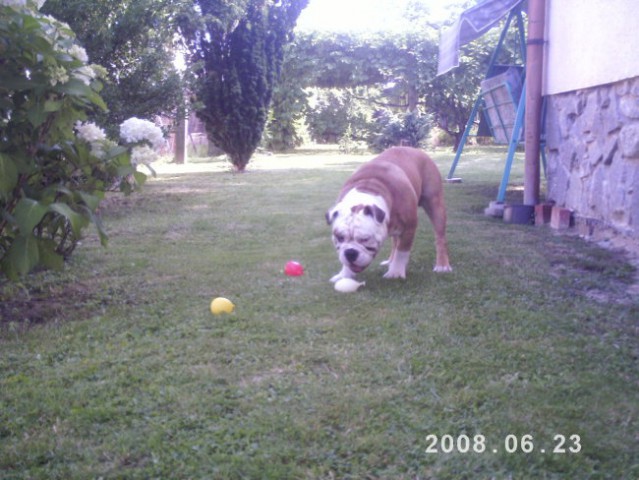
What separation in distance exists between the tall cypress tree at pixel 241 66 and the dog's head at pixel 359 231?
10686 millimetres

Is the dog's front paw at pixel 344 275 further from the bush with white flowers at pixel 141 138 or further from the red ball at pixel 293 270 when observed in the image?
the bush with white flowers at pixel 141 138

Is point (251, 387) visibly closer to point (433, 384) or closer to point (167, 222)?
point (433, 384)

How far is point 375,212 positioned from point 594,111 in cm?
355

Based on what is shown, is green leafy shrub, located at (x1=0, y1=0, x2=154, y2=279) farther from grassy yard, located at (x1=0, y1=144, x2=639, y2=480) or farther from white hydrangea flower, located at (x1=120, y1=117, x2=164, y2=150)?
grassy yard, located at (x1=0, y1=144, x2=639, y2=480)

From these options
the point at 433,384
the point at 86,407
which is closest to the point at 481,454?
the point at 433,384

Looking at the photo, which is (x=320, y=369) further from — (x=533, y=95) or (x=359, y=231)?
(x=533, y=95)

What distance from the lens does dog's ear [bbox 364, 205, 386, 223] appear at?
4.54m

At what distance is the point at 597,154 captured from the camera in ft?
21.8

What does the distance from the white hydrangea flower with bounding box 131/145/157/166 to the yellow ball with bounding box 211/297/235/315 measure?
40.5 inches

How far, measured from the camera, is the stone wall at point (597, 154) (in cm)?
585

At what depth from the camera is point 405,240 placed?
5.01 metres

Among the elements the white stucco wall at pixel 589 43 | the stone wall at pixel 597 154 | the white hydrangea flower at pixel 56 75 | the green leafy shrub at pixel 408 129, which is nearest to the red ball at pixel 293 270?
the white hydrangea flower at pixel 56 75

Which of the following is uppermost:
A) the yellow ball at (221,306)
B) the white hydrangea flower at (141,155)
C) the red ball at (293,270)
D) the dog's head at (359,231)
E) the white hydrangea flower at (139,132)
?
the white hydrangea flower at (139,132)

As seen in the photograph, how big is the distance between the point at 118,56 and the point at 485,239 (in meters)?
5.95
